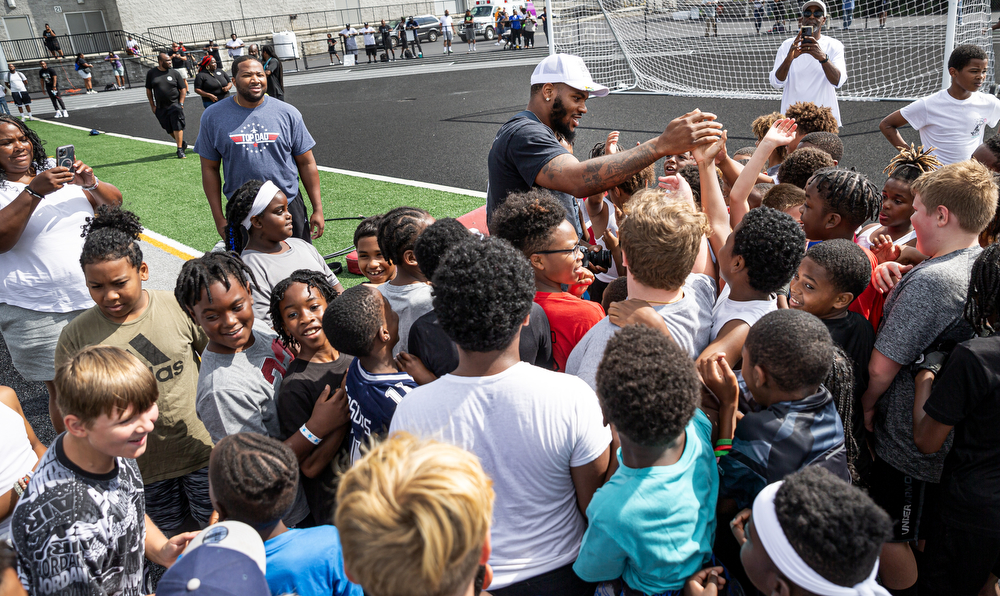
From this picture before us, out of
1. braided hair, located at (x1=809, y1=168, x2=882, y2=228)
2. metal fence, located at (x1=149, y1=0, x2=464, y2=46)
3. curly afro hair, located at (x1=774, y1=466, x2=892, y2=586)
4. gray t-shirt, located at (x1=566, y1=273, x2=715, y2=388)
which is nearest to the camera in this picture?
curly afro hair, located at (x1=774, y1=466, x2=892, y2=586)

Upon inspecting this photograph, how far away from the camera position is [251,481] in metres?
1.91

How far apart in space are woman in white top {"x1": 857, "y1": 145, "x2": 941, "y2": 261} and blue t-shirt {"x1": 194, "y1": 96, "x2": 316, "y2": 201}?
393cm

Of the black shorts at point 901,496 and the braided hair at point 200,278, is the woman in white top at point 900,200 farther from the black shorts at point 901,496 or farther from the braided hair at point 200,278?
the braided hair at point 200,278

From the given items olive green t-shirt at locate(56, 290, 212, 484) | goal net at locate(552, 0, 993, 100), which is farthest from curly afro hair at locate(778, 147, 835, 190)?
goal net at locate(552, 0, 993, 100)

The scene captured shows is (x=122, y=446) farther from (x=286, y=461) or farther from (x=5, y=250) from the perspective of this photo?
(x=5, y=250)

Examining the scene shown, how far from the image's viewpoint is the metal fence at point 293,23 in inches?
1539

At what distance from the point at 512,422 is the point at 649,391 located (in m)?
0.41

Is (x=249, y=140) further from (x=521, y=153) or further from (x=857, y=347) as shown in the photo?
(x=857, y=347)

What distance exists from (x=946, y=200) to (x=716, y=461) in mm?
1507

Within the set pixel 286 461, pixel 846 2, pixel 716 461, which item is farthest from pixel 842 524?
pixel 846 2

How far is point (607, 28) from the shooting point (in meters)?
13.5

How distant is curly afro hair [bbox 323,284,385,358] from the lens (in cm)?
240

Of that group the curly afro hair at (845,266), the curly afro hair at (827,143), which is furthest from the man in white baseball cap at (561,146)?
the curly afro hair at (827,143)

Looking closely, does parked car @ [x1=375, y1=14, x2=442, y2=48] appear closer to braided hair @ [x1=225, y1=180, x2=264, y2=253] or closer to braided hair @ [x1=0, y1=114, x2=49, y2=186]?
braided hair @ [x1=0, y1=114, x2=49, y2=186]
